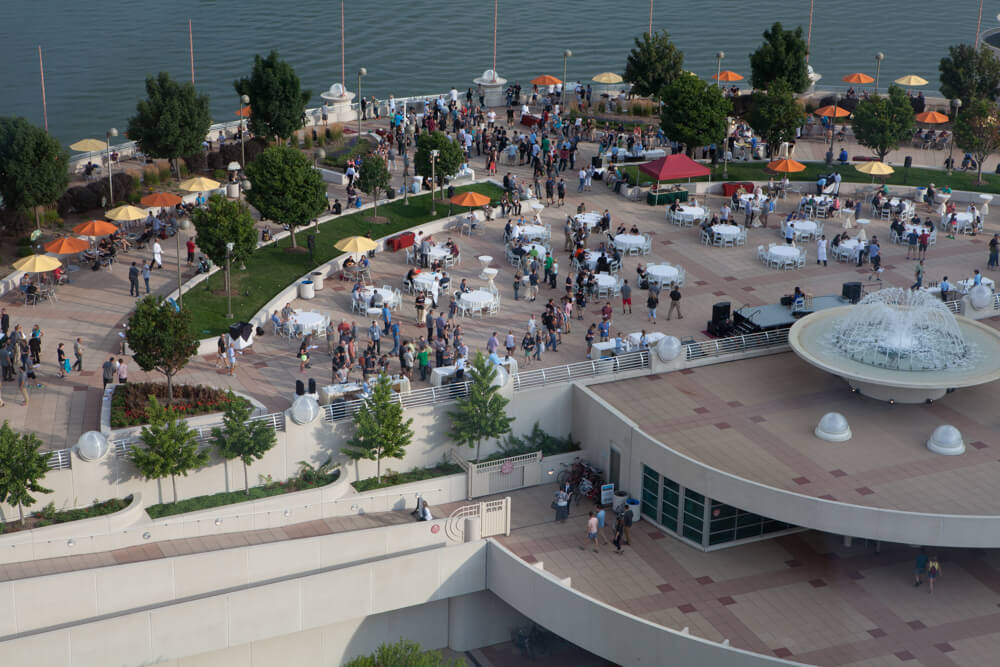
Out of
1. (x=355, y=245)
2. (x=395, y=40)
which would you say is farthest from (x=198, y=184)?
(x=395, y=40)

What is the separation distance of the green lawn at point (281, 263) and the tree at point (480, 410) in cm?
850

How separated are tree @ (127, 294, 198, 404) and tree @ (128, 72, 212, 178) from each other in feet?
58.9

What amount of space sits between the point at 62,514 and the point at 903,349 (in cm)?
2124

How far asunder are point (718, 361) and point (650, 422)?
13.6 feet

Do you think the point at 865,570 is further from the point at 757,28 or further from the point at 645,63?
the point at 757,28

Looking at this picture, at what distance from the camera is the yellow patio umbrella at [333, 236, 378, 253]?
1661 inches

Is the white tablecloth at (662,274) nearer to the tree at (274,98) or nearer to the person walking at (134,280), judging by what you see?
the person walking at (134,280)

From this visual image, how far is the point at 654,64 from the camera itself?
197ft

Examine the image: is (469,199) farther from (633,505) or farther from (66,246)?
(633,505)

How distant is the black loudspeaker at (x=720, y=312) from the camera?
3934cm

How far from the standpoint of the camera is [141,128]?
50.4m

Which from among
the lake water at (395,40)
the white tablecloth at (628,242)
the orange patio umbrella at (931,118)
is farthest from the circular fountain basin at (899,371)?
the lake water at (395,40)

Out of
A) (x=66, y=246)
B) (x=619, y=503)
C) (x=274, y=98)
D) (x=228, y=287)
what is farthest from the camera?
(x=274, y=98)

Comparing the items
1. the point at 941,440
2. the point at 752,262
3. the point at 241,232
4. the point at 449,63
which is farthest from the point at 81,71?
the point at 941,440
